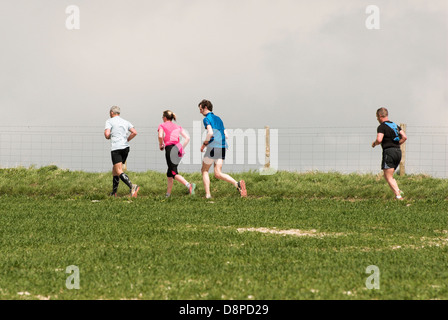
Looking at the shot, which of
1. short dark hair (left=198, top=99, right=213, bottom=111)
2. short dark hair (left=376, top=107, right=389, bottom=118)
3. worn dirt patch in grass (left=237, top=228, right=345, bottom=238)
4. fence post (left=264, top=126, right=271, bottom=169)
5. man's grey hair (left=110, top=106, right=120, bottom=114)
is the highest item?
short dark hair (left=198, top=99, right=213, bottom=111)

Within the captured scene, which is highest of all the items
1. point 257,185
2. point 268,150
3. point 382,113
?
point 382,113

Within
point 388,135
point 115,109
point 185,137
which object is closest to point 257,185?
point 185,137

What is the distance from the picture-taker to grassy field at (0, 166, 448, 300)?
6102 mm

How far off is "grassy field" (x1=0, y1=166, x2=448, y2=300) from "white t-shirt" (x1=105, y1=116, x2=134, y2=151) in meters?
1.55

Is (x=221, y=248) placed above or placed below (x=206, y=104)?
below

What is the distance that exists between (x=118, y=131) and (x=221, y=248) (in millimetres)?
8679

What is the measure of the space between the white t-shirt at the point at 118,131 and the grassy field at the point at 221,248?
1.55 m

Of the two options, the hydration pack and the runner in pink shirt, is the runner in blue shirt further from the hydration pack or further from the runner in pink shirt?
the hydration pack

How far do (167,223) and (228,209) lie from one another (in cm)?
253

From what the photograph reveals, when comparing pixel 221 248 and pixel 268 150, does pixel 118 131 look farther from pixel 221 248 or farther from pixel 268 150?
pixel 221 248

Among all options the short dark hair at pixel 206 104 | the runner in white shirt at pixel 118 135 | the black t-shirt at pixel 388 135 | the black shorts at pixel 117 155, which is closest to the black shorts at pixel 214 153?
the short dark hair at pixel 206 104

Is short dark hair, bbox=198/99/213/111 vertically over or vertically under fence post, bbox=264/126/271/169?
over

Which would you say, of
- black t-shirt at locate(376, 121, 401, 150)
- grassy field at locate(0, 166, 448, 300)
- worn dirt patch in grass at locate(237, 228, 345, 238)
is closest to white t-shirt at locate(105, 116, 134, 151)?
grassy field at locate(0, 166, 448, 300)

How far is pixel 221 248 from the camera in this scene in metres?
8.43
